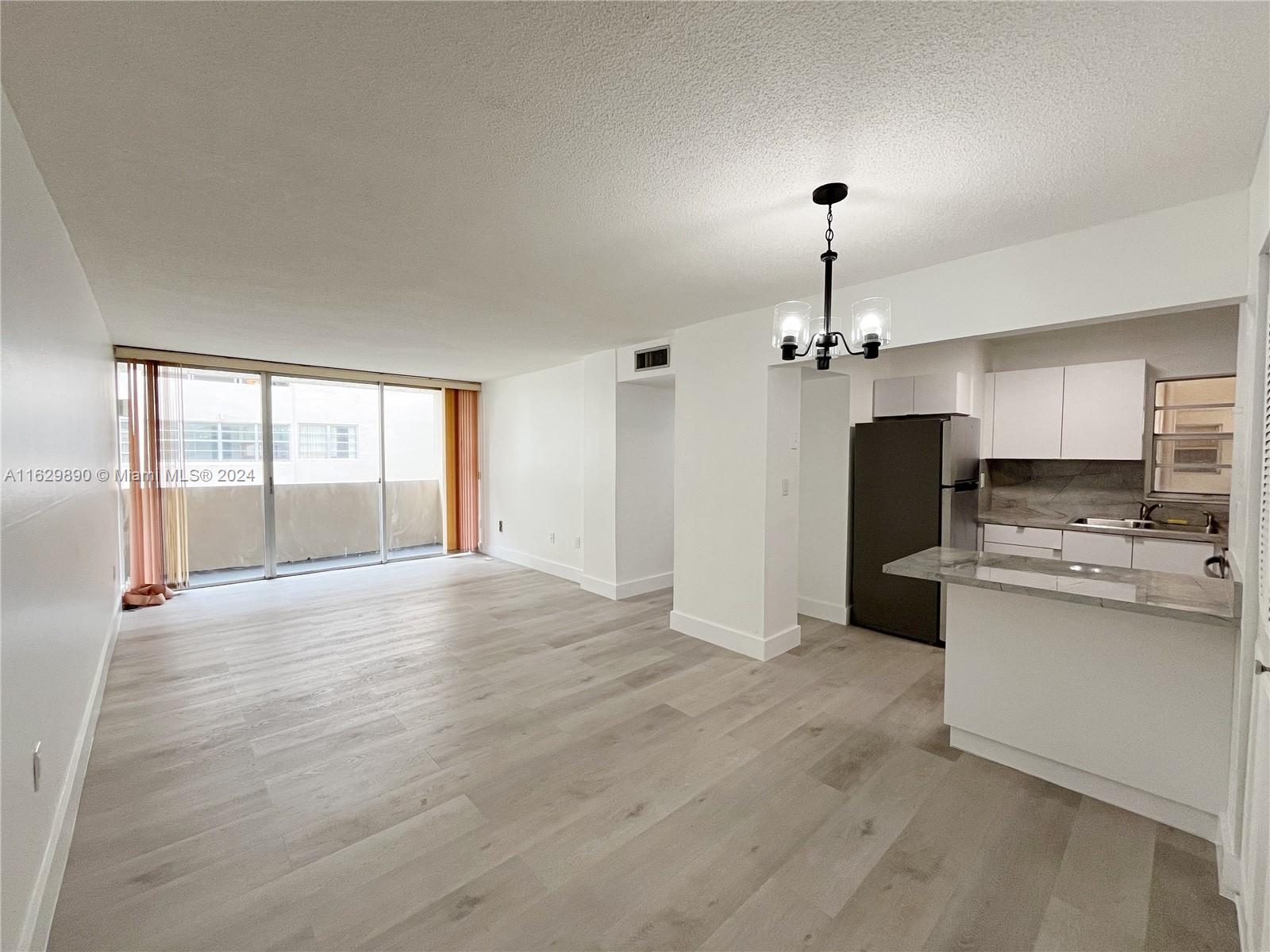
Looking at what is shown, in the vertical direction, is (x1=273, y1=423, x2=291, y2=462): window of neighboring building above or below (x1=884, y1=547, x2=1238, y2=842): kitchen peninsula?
above

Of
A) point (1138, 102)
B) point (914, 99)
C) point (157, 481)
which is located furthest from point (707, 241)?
point (157, 481)

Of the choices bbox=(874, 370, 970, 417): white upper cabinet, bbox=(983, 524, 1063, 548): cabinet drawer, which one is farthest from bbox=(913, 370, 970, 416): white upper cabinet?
bbox=(983, 524, 1063, 548): cabinet drawer

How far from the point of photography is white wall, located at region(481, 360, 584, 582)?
610cm

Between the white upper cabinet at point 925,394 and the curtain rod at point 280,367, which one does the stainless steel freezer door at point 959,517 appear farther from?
the curtain rod at point 280,367

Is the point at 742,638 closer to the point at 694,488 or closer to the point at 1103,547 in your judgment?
the point at 694,488

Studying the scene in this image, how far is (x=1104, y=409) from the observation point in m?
4.36

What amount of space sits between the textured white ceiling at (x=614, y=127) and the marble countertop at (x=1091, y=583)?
1.56 meters

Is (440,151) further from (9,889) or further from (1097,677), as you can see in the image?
(1097,677)

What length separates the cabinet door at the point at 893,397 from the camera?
4863mm

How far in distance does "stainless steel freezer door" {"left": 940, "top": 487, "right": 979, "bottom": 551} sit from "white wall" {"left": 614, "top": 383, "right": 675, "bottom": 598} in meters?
2.55

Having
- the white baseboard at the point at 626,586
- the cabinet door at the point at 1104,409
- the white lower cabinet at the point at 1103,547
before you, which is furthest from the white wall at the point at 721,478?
the cabinet door at the point at 1104,409

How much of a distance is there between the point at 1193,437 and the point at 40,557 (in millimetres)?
7016

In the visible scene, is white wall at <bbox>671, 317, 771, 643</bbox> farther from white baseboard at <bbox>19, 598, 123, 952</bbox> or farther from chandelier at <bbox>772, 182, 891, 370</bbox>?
white baseboard at <bbox>19, 598, 123, 952</bbox>

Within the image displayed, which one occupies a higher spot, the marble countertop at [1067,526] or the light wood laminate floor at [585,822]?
the marble countertop at [1067,526]
